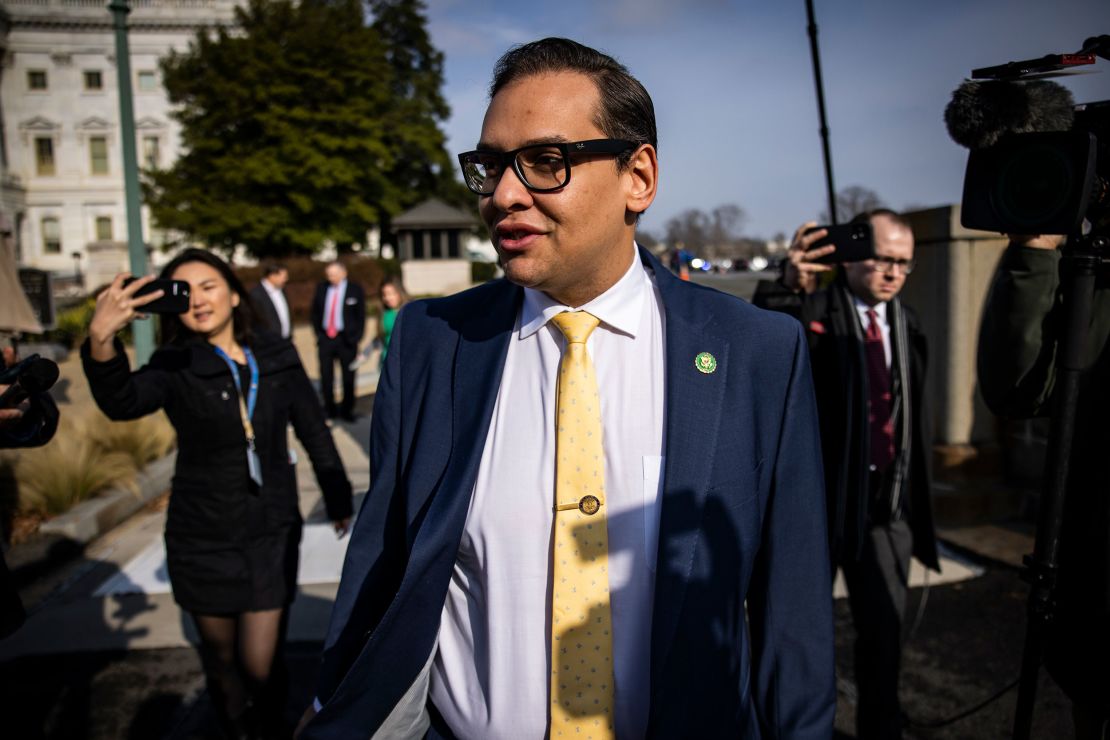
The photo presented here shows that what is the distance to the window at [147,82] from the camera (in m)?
59.6

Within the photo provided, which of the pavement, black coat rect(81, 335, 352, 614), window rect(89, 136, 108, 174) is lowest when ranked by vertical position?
the pavement

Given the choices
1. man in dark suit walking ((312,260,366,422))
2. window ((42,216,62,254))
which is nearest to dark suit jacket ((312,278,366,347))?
man in dark suit walking ((312,260,366,422))

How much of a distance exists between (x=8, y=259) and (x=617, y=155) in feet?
23.6

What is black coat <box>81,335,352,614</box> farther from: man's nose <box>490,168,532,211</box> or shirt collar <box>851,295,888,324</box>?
shirt collar <box>851,295,888,324</box>

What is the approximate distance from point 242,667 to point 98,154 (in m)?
68.9

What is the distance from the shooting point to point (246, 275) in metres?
30.0

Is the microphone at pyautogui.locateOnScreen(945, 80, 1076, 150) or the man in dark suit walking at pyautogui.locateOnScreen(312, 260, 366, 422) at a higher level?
the microphone at pyautogui.locateOnScreen(945, 80, 1076, 150)

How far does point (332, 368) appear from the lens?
10656 mm

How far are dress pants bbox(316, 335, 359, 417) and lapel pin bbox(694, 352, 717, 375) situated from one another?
9.30m

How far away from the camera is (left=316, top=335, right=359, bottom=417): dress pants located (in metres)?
10.4

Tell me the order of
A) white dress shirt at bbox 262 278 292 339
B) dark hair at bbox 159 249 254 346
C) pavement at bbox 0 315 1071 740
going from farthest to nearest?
1. white dress shirt at bbox 262 278 292 339
2. pavement at bbox 0 315 1071 740
3. dark hair at bbox 159 249 254 346

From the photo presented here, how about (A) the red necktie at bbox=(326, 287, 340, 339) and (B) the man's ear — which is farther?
(A) the red necktie at bbox=(326, 287, 340, 339)

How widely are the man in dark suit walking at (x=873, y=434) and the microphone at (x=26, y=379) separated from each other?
293 centimetres

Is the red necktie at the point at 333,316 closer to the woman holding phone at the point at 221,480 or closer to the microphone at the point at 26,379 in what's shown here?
the woman holding phone at the point at 221,480
